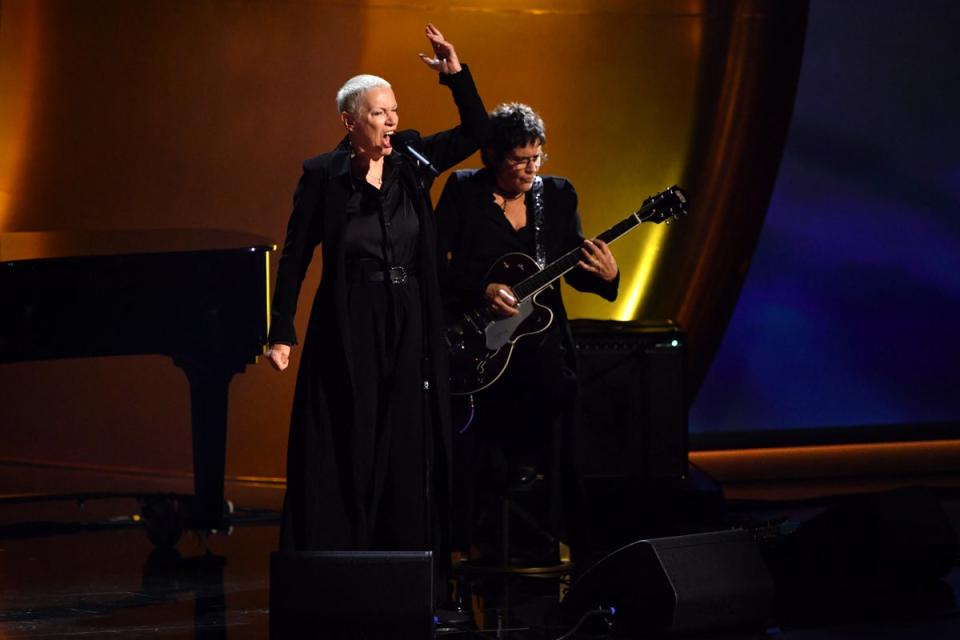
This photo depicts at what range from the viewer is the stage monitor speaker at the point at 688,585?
362 centimetres

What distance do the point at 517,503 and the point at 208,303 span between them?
128cm

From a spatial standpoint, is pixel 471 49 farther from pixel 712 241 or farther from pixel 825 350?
pixel 825 350

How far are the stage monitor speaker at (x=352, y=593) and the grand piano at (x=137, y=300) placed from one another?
155cm

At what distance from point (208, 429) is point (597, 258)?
1747mm

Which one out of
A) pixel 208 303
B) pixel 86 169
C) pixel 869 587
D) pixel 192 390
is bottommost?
pixel 869 587

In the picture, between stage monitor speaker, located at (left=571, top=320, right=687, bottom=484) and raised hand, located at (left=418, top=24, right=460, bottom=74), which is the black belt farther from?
stage monitor speaker, located at (left=571, top=320, right=687, bottom=484)

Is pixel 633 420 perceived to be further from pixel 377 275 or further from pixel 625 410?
pixel 377 275

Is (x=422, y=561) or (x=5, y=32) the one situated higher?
(x=5, y=32)

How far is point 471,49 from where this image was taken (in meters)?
6.67

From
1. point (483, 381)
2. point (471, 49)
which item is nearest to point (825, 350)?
point (471, 49)

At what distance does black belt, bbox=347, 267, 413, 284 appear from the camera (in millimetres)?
3627

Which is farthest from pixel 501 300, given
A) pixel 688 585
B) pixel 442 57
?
pixel 688 585

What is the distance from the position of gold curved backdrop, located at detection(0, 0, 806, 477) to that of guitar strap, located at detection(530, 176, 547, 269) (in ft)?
6.99

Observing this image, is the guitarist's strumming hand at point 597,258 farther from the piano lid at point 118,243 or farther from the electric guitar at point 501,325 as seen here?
the piano lid at point 118,243
